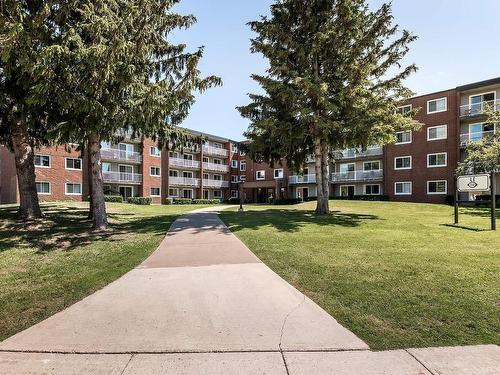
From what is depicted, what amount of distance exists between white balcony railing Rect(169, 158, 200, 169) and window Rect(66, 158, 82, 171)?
41.9 feet

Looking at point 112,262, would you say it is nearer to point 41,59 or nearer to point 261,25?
point 41,59

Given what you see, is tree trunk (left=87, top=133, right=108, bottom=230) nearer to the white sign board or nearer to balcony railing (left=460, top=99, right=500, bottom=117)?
the white sign board

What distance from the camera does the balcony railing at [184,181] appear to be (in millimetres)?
47156

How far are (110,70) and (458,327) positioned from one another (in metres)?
10.7

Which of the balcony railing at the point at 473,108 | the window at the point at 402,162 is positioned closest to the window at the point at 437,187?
the window at the point at 402,162

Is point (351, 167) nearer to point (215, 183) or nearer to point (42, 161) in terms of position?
point (215, 183)

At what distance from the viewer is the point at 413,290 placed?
5.94 m

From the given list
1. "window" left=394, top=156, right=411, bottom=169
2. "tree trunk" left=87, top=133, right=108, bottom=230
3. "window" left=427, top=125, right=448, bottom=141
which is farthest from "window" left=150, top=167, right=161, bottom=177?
"window" left=427, top=125, right=448, bottom=141

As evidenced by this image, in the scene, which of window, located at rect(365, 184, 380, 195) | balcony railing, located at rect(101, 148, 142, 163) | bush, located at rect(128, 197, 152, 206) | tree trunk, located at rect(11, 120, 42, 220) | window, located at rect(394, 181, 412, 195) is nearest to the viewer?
tree trunk, located at rect(11, 120, 42, 220)

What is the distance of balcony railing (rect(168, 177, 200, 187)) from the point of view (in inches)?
1857

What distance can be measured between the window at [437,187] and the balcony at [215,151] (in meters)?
31.6

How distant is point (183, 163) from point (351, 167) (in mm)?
23290

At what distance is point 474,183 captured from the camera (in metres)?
14.8

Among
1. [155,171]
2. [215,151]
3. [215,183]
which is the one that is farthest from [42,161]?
[215,151]
